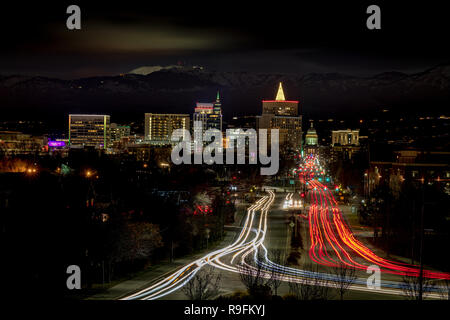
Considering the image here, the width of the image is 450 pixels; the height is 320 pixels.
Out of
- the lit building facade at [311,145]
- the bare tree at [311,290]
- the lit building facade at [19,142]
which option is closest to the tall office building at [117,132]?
the lit building facade at [19,142]

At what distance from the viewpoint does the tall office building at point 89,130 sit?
151m

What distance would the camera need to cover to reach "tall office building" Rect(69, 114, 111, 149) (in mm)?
150750

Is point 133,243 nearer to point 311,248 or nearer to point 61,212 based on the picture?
point 61,212

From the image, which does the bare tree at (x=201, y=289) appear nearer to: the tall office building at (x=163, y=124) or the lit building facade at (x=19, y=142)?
the lit building facade at (x=19, y=142)

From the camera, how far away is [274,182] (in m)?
62.8

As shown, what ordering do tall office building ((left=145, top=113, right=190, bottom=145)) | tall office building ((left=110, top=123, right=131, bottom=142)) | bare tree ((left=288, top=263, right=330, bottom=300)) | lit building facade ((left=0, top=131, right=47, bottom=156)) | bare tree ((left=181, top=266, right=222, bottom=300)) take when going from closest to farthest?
bare tree ((left=288, top=263, right=330, bottom=300))
bare tree ((left=181, top=266, right=222, bottom=300))
lit building facade ((left=0, top=131, right=47, bottom=156))
tall office building ((left=110, top=123, right=131, bottom=142))
tall office building ((left=145, top=113, right=190, bottom=145))

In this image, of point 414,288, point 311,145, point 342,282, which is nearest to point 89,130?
point 311,145

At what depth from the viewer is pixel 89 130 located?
15188 cm

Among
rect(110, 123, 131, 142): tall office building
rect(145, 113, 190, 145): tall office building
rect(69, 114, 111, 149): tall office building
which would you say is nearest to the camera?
rect(69, 114, 111, 149): tall office building

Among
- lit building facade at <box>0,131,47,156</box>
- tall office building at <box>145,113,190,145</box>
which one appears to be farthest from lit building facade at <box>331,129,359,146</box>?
lit building facade at <box>0,131,47,156</box>

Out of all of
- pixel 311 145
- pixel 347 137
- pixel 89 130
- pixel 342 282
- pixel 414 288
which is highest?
pixel 89 130

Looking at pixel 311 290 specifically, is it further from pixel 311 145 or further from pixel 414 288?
pixel 311 145

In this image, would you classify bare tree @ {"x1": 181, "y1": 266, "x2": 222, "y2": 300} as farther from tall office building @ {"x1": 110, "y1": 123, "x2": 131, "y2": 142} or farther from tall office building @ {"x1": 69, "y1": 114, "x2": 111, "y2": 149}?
tall office building @ {"x1": 110, "y1": 123, "x2": 131, "y2": 142}
